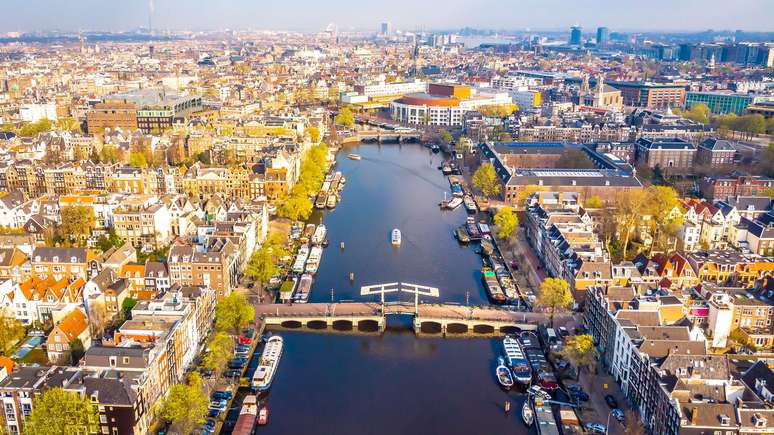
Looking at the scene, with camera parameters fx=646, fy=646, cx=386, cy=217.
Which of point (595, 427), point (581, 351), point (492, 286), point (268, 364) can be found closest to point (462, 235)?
point (492, 286)

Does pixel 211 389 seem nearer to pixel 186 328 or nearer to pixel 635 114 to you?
pixel 186 328

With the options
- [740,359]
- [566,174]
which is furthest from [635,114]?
[740,359]

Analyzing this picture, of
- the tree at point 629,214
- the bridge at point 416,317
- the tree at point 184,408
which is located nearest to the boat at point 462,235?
the tree at point 629,214

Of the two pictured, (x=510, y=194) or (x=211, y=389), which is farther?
(x=510, y=194)

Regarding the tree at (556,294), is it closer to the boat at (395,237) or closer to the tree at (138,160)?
the boat at (395,237)

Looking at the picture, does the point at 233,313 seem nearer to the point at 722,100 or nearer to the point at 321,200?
the point at 321,200

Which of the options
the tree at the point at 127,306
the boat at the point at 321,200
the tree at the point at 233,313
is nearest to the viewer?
the tree at the point at 233,313

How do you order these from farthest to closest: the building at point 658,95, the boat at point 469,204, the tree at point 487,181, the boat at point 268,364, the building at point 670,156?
the building at point 658,95 < the building at point 670,156 < the tree at point 487,181 < the boat at point 469,204 < the boat at point 268,364
